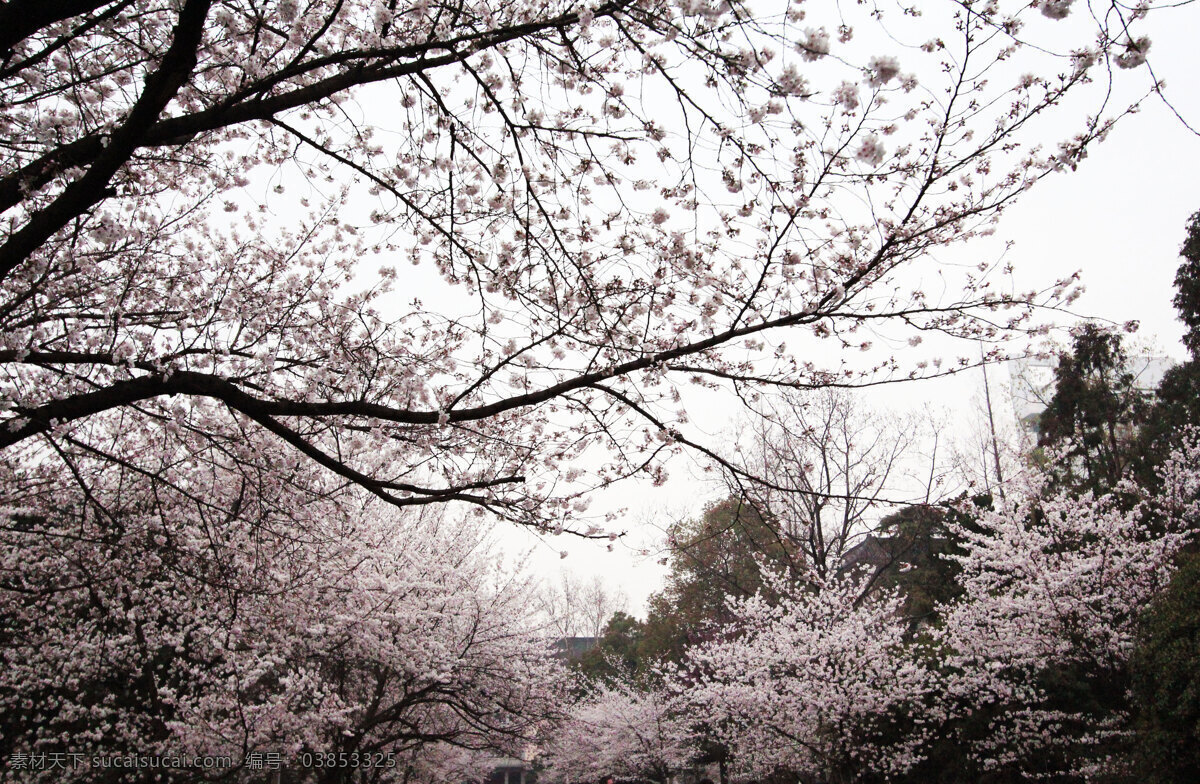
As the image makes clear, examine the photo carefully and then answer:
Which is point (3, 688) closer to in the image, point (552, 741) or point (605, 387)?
point (552, 741)

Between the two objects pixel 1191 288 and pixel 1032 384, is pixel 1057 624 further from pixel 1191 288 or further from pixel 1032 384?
pixel 1032 384

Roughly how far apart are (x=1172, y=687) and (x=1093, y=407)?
1614cm

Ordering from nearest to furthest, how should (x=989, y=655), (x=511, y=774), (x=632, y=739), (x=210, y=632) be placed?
1. (x=210, y=632)
2. (x=989, y=655)
3. (x=632, y=739)
4. (x=511, y=774)

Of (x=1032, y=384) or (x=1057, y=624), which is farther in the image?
(x=1032, y=384)

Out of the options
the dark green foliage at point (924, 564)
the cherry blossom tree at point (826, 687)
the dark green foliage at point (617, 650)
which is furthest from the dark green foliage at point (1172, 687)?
the dark green foliage at point (617, 650)

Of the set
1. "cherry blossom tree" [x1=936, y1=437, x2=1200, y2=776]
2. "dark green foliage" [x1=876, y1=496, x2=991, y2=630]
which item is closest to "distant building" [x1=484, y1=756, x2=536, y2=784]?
"dark green foliage" [x1=876, y1=496, x2=991, y2=630]

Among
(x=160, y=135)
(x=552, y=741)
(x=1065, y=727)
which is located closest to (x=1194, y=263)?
(x=1065, y=727)

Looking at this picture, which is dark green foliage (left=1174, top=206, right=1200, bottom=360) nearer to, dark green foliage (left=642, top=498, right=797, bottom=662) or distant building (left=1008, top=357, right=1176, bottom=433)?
distant building (left=1008, top=357, right=1176, bottom=433)

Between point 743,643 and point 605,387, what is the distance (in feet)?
43.3

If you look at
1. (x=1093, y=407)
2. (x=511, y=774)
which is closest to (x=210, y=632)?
(x=1093, y=407)

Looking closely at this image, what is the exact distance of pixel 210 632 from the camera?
7.27 m

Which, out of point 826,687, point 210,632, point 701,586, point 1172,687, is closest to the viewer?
point 1172,687

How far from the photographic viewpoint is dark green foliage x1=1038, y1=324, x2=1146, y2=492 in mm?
19281

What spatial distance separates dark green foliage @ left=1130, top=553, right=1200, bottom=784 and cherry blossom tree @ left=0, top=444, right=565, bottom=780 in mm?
7415
